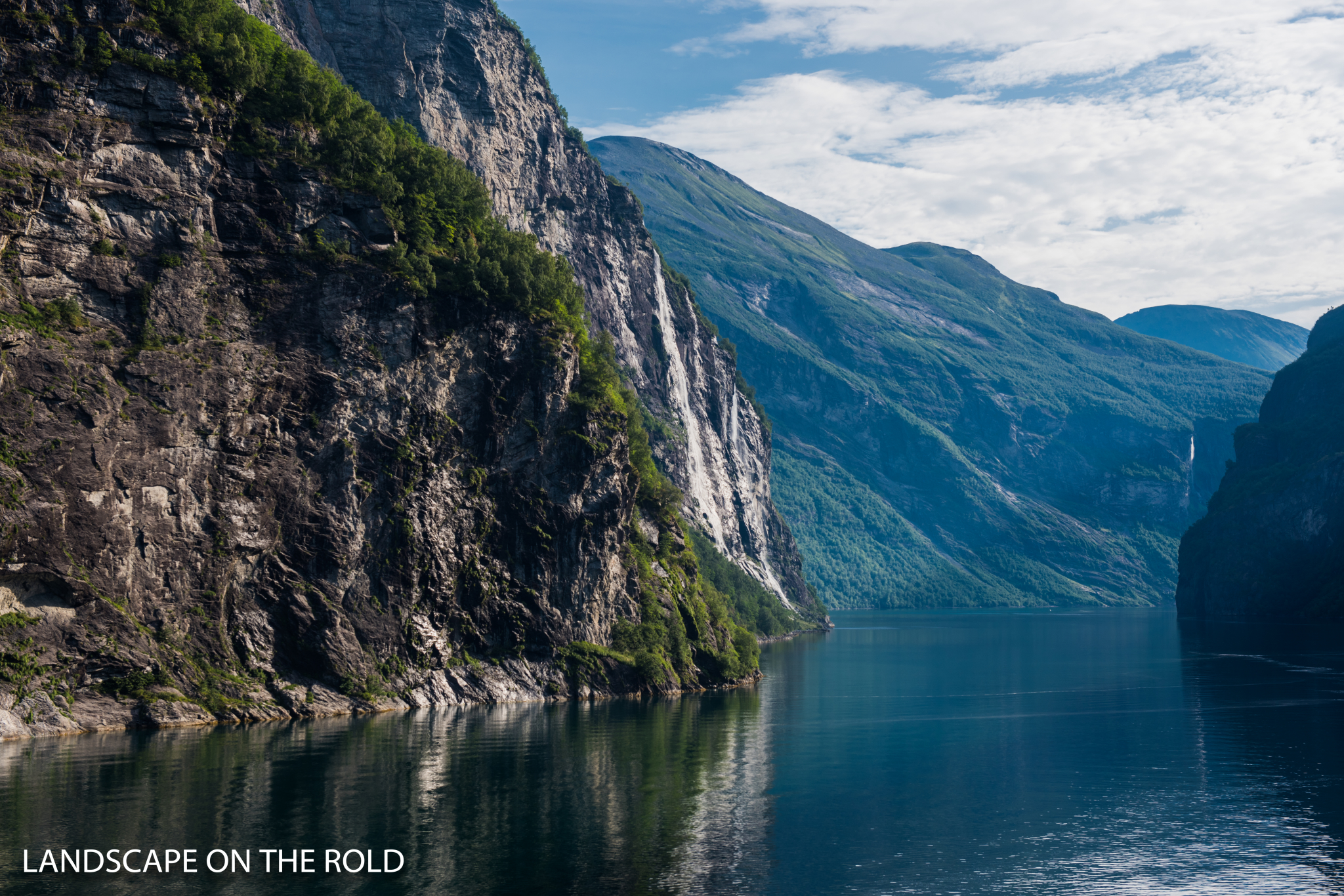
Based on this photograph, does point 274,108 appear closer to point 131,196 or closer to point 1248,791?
point 131,196

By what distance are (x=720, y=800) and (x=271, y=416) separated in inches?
1748

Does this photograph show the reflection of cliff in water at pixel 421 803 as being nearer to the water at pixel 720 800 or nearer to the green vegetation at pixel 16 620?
the water at pixel 720 800

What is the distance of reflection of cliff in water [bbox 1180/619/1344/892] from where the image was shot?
4709 centimetres

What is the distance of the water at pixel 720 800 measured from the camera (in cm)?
4072

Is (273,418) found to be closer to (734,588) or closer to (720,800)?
(720,800)

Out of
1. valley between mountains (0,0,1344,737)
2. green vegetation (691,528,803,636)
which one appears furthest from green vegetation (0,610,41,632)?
green vegetation (691,528,803,636)

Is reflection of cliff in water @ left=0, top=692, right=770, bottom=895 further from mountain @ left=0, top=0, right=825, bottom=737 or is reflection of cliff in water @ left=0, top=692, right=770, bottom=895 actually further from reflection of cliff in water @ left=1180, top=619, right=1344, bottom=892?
reflection of cliff in water @ left=1180, top=619, right=1344, bottom=892

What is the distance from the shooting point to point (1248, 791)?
57594 millimetres

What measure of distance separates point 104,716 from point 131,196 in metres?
35.4

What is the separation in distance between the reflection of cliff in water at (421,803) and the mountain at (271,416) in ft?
24.1

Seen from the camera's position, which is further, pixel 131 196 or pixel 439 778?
pixel 131 196

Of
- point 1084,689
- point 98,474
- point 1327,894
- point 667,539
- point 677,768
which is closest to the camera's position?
point 1327,894

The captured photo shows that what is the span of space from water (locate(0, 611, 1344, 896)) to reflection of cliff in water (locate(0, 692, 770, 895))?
0.55ft

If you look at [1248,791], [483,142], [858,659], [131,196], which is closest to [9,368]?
[131,196]
